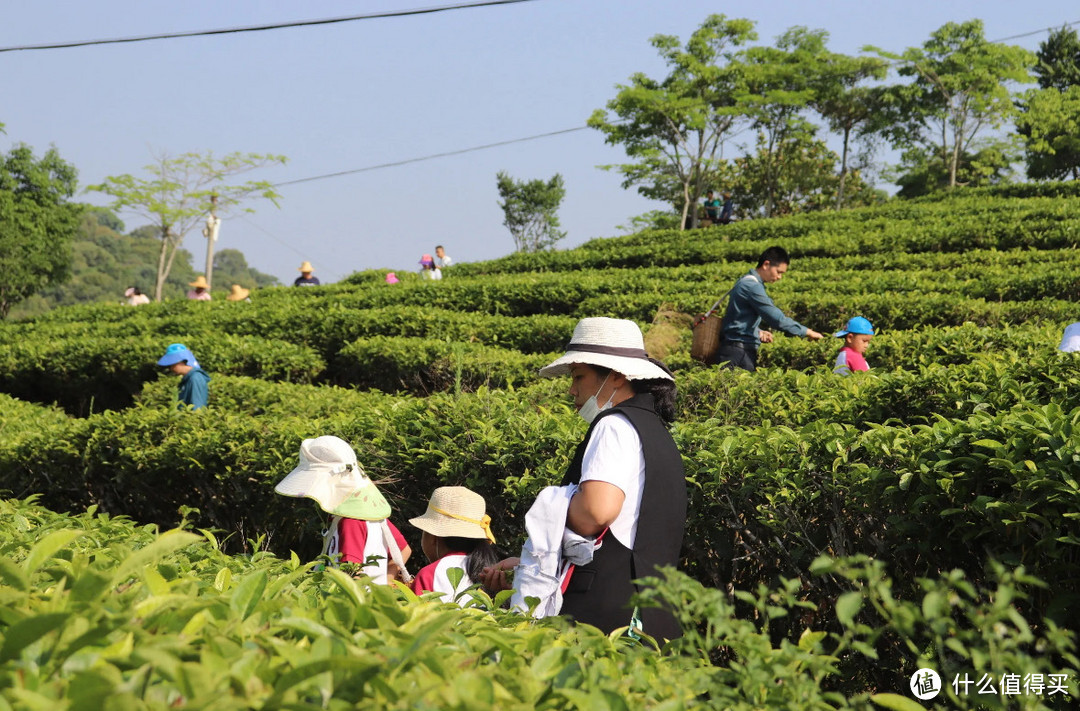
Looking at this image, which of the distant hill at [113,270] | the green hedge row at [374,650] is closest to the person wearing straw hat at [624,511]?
the green hedge row at [374,650]

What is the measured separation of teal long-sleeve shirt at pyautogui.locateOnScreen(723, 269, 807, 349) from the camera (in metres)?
7.96

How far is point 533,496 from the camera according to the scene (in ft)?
14.8

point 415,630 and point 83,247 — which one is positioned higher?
point 83,247

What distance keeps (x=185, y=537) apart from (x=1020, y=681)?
5.33ft

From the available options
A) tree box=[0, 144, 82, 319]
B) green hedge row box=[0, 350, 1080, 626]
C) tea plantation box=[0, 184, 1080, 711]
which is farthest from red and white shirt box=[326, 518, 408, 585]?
tree box=[0, 144, 82, 319]

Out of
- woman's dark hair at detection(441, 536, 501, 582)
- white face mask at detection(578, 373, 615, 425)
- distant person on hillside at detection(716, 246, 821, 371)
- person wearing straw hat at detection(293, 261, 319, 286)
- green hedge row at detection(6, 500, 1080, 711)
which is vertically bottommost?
woman's dark hair at detection(441, 536, 501, 582)

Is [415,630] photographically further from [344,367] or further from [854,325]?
[344,367]

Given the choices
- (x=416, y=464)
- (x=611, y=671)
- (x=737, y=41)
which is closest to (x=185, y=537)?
(x=611, y=671)

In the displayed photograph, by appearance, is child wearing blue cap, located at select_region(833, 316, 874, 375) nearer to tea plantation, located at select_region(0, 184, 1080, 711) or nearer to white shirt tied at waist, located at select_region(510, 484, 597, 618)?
tea plantation, located at select_region(0, 184, 1080, 711)

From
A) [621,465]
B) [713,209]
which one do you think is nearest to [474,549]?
[621,465]

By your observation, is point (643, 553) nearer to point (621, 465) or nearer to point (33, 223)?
point (621, 465)

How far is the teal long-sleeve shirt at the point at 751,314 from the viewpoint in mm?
7957

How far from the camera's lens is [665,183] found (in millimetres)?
42438

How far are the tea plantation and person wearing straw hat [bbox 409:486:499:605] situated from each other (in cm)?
44
